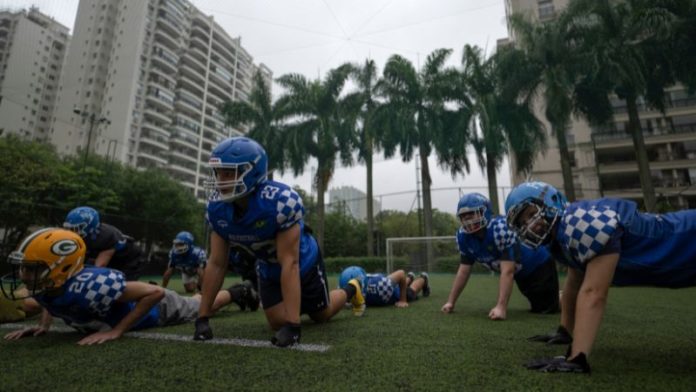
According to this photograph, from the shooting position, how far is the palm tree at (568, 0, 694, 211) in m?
17.2

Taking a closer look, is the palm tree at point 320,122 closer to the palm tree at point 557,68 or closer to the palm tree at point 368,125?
the palm tree at point 368,125

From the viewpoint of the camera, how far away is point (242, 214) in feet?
10.5

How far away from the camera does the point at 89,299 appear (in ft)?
10.0

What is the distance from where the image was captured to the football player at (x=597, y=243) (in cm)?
224

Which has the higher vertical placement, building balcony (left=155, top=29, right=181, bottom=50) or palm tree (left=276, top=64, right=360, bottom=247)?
building balcony (left=155, top=29, right=181, bottom=50)

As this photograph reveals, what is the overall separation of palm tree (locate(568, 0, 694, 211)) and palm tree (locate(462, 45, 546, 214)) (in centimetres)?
365

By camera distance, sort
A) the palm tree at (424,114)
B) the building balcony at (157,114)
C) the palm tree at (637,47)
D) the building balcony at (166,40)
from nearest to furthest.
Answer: the palm tree at (637,47) → the palm tree at (424,114) → the building balcony at (157,114) → the building balcony at (166,40)

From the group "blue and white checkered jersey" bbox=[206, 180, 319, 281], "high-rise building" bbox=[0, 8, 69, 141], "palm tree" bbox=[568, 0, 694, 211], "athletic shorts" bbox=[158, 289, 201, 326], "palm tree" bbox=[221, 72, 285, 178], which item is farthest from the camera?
"high-rise building" bbox=[0, 8, 69, 141]

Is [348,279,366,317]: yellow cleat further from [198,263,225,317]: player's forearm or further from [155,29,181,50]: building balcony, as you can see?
[155,29,181,50]: building balcony

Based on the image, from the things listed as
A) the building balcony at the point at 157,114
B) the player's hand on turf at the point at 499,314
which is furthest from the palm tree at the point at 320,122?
the building balcony at the point at 157,114

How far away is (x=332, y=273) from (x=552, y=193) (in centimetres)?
2148

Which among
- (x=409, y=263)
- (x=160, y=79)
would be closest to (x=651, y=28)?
(x=409, y=263)

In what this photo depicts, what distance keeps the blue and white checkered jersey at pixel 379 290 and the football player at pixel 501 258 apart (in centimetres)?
106

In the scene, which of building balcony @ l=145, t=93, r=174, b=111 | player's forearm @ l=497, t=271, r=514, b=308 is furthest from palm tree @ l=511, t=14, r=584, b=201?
building balcony @ l=145, t=93, r=174, b=111
